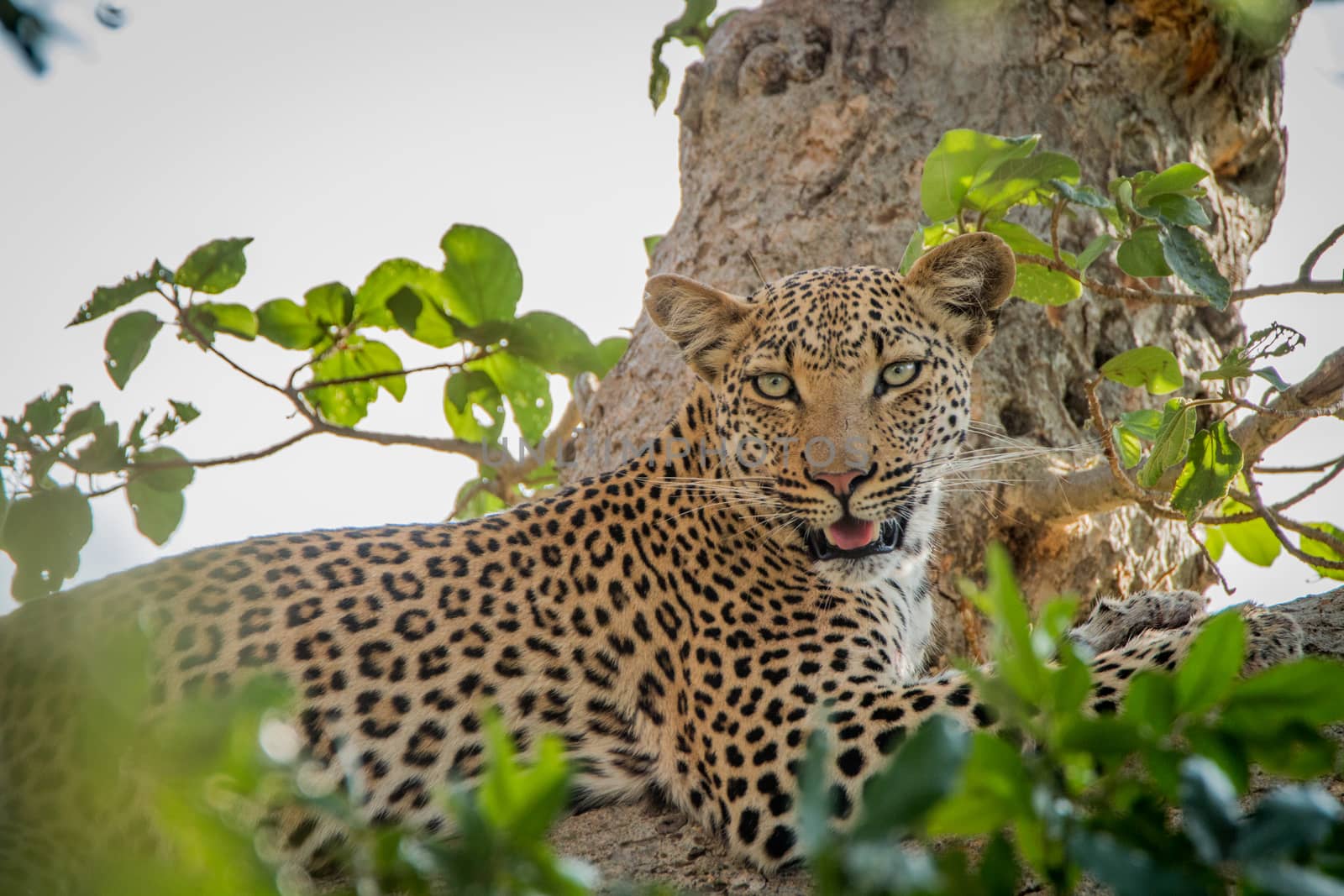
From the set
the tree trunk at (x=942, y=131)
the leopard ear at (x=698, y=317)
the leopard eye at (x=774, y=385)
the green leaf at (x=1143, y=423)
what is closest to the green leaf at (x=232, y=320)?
the tree trunk at (x=942, y=131)

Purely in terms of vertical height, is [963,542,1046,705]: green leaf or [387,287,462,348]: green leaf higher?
[387,287,462,348]: green leaf

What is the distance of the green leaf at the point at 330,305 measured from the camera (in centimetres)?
738

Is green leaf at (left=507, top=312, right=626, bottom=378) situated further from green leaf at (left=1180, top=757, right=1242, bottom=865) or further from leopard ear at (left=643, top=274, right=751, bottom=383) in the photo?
green leaf at (left=1180, top=757, right=1242, bottom=865)

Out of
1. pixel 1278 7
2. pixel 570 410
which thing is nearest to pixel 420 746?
pixel 570 410

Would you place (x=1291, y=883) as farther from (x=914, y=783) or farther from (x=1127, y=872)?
(x=914, y=783)

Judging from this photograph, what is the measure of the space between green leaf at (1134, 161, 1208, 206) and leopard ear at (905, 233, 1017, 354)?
602mm

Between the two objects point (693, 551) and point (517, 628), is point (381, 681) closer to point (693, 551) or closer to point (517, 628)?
point (517, 628)

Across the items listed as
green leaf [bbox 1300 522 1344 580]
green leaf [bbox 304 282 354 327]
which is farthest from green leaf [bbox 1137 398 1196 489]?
green leaf [bbox 304 282 354 327]

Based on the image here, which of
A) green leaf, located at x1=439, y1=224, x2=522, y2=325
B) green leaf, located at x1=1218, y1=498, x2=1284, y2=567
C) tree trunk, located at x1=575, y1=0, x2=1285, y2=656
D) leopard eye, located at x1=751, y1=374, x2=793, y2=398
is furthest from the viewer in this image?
green leaf, located at x1=439, y1=224, x2=522, y2=325

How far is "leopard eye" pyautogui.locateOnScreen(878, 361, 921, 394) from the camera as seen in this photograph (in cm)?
518

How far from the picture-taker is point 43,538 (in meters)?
5.68

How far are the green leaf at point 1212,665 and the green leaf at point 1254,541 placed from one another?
5.76 m

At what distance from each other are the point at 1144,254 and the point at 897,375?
122cm

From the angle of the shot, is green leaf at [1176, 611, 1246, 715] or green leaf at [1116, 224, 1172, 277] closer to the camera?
green leaf at [1176, 611, 1246, 715]
